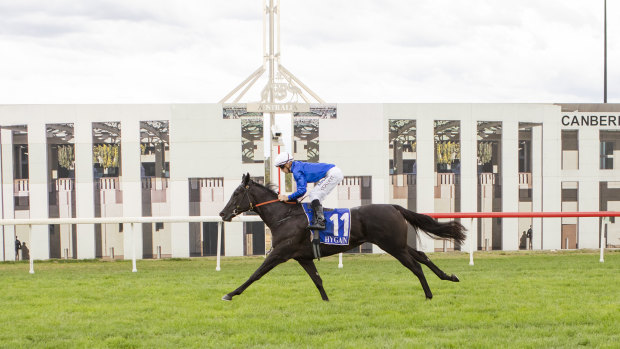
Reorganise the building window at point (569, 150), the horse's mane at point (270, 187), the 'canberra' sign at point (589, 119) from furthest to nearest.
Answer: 1. the building window at point (569, 150)
2. the 'canberra' sign at point (589, 119)
3. the horse's mane at point (270, 187)

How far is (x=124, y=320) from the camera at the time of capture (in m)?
5.71

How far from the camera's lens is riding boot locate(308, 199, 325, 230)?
670cm

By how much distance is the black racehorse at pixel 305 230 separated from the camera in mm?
6719

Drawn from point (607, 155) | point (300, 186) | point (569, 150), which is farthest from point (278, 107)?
point (300, 186)

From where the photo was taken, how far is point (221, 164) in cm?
2242

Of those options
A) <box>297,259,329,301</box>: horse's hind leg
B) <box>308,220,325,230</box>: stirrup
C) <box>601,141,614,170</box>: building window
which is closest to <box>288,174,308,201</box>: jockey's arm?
<box>308,220,325,230</box>: stirrup

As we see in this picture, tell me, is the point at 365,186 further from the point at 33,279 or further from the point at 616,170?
the point at 33,279

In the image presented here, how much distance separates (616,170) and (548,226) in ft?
13.1

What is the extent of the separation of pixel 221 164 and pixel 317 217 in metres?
16.0

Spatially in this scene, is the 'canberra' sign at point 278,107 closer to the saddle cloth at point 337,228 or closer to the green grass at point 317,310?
the green grass at point 317,310

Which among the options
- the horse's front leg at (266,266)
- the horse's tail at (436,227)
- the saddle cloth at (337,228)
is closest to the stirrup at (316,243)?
the saddle cloth at (337,228)

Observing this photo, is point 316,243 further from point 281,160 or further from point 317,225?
point 281,160

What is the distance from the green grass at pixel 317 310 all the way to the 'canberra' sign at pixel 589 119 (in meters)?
17.2

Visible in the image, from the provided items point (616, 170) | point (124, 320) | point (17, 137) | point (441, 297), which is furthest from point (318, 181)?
point (616, 170)
